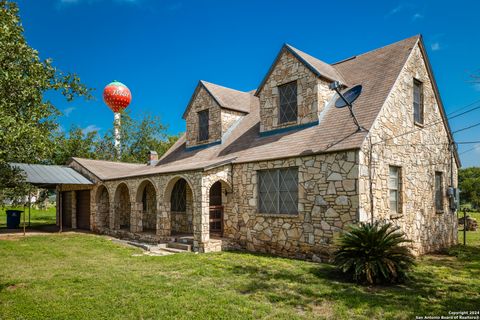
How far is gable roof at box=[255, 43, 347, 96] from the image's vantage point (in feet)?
38.6

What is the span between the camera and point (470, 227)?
18.5 m

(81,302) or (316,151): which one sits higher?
(316,151)

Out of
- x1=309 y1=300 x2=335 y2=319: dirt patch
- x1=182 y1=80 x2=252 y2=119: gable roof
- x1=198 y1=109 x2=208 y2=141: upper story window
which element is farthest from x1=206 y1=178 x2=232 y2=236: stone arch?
x1=309 y1=300 x2=335 y2=319: dirt patch

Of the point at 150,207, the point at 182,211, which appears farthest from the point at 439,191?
the point at 150,207

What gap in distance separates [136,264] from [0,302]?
3693 mm

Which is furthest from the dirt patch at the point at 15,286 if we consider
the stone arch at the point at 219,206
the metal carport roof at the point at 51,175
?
the metal carport roof at the point at 51,175

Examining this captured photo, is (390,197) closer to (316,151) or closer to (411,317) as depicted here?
(316,151)

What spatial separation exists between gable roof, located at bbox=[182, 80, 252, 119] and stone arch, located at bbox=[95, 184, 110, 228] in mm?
6628

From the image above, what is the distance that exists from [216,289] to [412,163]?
8.13 m

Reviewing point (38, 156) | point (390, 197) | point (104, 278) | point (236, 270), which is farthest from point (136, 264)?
point (390, 197)

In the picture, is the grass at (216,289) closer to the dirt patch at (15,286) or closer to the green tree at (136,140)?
the dirt patch at (15,286)

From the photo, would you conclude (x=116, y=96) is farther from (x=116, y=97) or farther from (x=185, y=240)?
(x=185, y=240)

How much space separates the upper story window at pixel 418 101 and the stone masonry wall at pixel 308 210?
4824 millimetres

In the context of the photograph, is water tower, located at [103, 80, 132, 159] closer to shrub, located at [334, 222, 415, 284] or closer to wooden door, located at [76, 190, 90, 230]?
wooden door, located at [76, 190, 90, 230]
